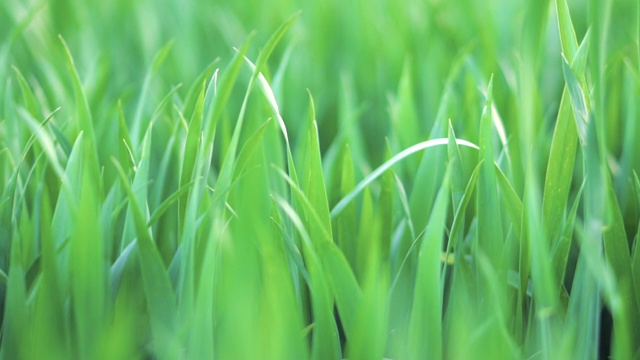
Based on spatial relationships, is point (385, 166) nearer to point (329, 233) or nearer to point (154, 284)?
point (329, 233)

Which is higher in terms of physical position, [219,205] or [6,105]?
[6,105]

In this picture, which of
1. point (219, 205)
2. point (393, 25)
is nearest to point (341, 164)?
point (219, 205)

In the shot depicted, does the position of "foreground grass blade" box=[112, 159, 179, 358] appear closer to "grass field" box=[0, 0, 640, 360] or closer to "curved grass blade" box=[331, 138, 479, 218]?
"grass field" box=[0, 0, 640, 360]

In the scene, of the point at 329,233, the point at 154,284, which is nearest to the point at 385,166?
the point at 329,233

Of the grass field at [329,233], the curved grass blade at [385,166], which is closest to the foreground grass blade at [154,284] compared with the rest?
the grass field at [329,233]

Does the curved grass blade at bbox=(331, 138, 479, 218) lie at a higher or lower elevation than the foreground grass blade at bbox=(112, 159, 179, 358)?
higher

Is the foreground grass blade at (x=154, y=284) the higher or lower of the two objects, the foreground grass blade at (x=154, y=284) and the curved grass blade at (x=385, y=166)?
the lower

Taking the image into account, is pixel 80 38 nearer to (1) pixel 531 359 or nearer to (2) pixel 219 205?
(2) pixel 219 205

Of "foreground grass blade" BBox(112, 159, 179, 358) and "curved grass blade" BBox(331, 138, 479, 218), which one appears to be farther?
"curved grass blade" BBox(331, 138, 479, 218)

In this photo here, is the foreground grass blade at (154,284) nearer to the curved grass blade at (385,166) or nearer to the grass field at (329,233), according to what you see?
the grass field at (329,233)

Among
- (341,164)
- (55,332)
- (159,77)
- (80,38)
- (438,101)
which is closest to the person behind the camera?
(55,332)

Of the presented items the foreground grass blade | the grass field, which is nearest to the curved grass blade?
the grass field
